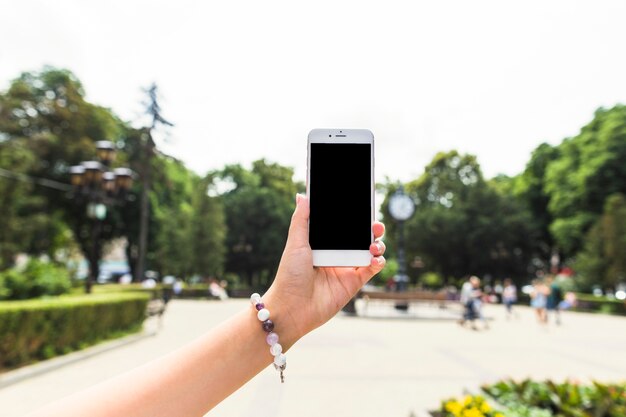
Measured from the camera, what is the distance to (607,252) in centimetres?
3388

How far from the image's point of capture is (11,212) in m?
31.9

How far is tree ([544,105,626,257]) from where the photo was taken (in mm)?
39625

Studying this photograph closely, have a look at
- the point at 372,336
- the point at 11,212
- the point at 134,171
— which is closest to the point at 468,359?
the point at 372,336

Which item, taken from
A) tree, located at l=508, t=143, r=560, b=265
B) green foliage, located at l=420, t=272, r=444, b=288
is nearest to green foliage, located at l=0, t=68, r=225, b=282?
green foliage, located at l=420, t=272, r=444, b=288

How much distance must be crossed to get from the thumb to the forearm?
26cm

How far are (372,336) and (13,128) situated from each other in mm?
29482

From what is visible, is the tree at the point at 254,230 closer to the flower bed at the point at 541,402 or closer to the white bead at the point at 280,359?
the flower bed at the point at 541,402

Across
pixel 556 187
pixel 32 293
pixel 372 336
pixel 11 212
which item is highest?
pixel 556 187

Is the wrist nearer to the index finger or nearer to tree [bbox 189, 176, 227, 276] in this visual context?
the index finger

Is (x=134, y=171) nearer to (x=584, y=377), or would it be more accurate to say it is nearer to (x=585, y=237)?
(x=585, y=237)

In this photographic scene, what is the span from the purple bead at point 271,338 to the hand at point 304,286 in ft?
0.17

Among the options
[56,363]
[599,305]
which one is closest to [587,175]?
[599,305]

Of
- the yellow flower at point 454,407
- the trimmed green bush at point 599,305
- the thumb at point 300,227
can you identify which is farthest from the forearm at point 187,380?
the trimmed green bush at point 599,305

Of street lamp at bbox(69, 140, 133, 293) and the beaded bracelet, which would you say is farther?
street lamp at bbox(69, 140, 133, 293)
